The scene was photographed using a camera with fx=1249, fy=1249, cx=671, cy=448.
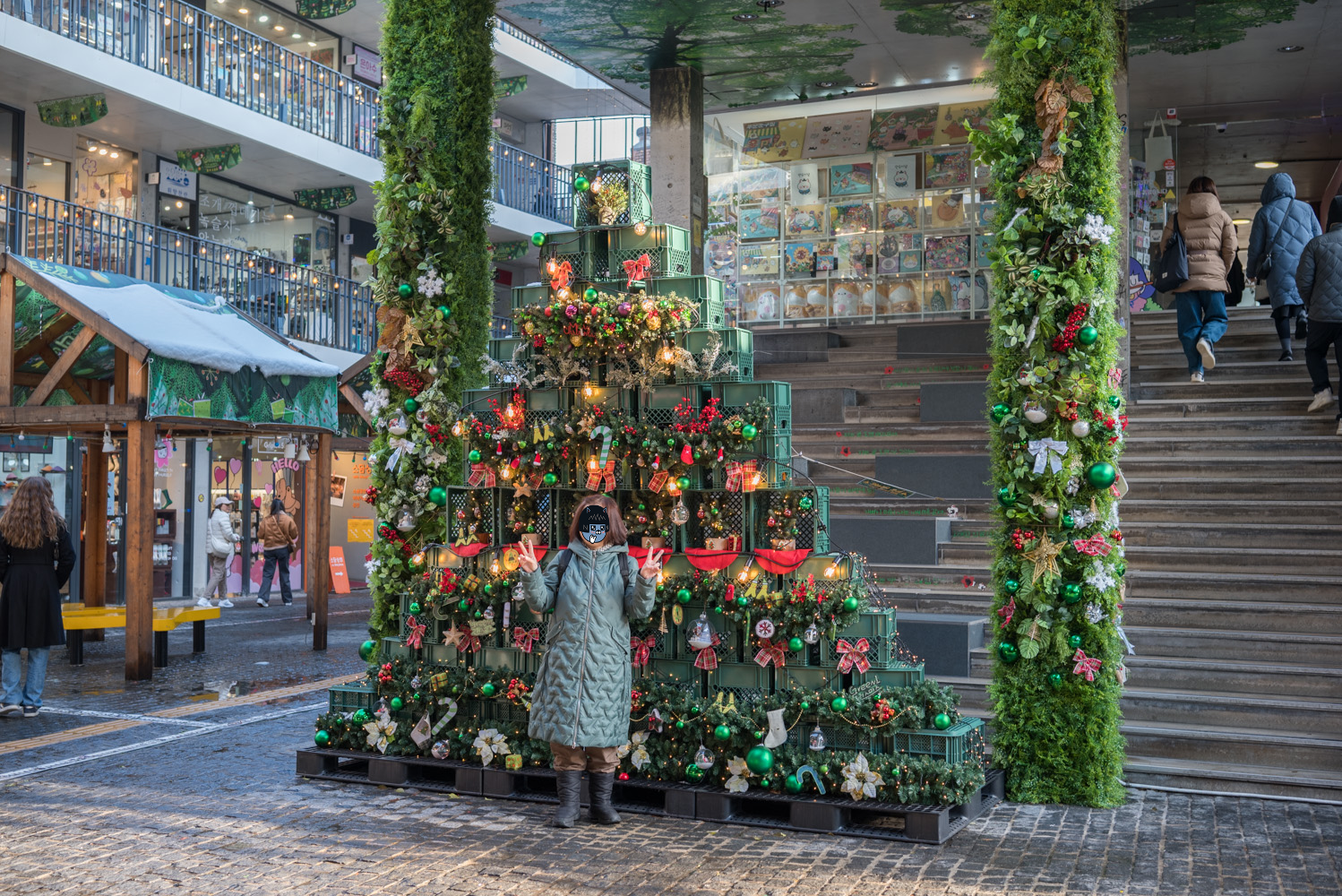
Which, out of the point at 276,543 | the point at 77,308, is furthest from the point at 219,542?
the point at 77,308

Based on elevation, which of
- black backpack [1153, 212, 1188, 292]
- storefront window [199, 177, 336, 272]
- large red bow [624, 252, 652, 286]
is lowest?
large red bow [624, 252, 652, 286]

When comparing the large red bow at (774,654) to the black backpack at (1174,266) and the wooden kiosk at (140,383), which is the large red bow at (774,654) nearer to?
the wooden kiosk at (140,383)

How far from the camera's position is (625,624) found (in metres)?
6.70

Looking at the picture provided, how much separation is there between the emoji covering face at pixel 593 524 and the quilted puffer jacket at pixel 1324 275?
679 cm

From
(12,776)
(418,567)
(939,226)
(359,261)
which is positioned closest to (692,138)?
(939,226)

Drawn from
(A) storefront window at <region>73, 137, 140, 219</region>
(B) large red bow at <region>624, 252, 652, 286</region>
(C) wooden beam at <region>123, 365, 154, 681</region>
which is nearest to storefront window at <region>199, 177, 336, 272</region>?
(A) storefront window at <region>73, 137, 140, 219</region>

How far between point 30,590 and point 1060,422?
25.6ft

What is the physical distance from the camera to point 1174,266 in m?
11.8

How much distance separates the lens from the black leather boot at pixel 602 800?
6.61 m

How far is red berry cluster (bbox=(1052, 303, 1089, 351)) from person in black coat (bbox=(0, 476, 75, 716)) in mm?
7654

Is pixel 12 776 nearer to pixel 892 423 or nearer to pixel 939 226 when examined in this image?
pixel 892 423

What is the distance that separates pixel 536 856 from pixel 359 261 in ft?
62.0

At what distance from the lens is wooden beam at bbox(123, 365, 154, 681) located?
11094mm

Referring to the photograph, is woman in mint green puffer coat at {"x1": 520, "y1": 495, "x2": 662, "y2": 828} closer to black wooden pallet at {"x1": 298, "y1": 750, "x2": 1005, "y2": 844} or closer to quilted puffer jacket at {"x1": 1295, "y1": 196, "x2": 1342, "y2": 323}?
black wooden pallet at {"x1": 298, "y1": 750, "x2": 1005, "y2": 844}
